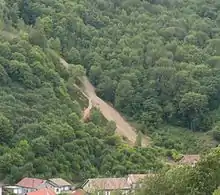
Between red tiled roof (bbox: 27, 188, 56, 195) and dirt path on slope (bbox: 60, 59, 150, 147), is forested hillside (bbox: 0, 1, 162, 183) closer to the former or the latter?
dirt path on slope (bbox: 60, 59, 150, 147)

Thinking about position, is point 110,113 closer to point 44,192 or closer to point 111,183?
point 111,183

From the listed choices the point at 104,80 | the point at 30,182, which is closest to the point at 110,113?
the point at 104,80

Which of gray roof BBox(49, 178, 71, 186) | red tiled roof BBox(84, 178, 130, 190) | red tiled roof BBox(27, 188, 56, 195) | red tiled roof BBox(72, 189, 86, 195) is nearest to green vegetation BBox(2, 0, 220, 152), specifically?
red tiled roof BBox(84, 178, 130, 190)

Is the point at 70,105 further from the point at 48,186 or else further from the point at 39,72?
the point at 48,186

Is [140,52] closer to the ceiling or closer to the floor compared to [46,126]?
closer to the floor

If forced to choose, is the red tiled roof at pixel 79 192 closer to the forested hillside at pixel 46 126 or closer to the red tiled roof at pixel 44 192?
the red tiled roof at pixel 44 192

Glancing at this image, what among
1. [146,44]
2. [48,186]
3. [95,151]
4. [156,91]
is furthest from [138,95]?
[48,186]
